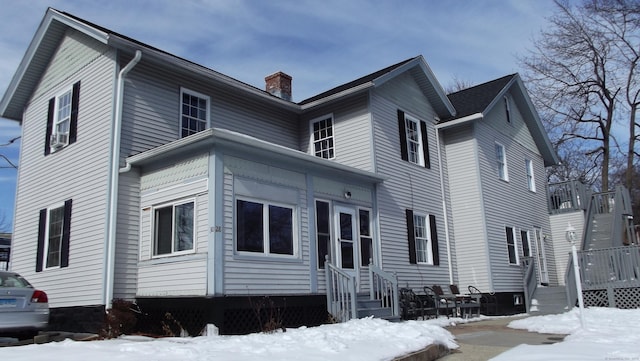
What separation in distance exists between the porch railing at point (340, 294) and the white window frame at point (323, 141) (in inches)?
181

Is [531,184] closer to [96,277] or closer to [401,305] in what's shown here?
[401,305]

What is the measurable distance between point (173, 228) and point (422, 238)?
8.06 metres

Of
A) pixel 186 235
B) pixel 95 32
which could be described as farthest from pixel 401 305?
pixel 95 32

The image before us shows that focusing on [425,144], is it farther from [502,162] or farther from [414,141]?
[502,162]

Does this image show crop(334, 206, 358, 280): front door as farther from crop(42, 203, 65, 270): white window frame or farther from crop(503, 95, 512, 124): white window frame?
crop(503, 95, 512, 124): white window frame

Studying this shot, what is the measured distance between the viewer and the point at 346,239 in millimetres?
12828

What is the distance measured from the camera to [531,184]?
22000 mm

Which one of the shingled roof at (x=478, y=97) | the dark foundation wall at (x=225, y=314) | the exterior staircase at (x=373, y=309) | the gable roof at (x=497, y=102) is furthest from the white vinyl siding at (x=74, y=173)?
the shingled roof at (x=478, y=97)

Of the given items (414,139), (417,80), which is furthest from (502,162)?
(417,80)

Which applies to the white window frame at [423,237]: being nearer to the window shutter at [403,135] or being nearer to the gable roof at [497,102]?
the window shutter at [403,135]

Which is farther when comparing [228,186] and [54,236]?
[54,236]

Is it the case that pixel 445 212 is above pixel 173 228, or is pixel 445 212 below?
above

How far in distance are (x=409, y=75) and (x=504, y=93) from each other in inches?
201

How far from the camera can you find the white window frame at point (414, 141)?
1634 cm
